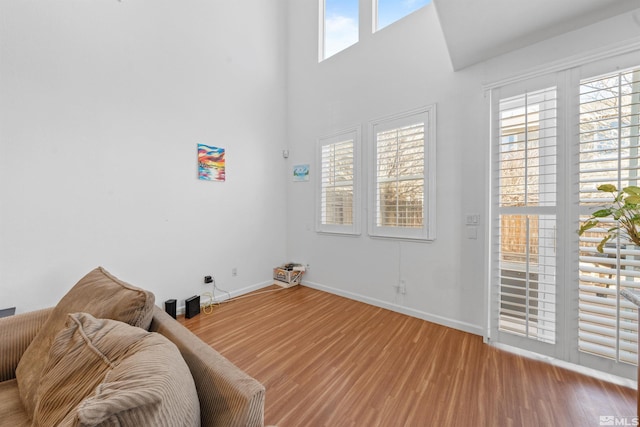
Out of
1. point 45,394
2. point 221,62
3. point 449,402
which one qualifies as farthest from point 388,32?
point 45,394

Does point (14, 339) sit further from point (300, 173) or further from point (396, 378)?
point (300, 173)

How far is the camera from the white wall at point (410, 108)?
231 centimetres

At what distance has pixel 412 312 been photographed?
9.22 ft

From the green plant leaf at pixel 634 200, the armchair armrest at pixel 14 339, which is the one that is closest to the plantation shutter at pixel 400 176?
the green plant leaf at pixel 634 200

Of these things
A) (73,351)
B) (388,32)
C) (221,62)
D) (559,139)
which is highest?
(388,32)

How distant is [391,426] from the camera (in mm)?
1405

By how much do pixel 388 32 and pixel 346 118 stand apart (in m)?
1.09

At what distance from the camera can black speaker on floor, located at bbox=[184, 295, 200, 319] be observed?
9.11 feet

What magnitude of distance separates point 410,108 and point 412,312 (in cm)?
235

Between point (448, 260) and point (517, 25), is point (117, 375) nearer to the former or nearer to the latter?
point (448, 260)

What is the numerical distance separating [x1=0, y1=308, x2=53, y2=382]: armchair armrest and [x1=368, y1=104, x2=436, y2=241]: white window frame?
114 inches

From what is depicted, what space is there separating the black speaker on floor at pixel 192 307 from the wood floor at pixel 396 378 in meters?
0.10
